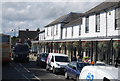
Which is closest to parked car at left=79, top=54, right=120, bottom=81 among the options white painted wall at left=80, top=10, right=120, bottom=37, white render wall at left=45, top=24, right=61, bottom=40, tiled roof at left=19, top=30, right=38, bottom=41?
white painted wall at left=80, top=10, right=120, bottom=37

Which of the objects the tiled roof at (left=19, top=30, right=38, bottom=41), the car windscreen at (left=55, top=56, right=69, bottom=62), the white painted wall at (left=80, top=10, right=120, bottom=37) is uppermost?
the tiled roof at (left=19, top=30, right=38, bottom=41)

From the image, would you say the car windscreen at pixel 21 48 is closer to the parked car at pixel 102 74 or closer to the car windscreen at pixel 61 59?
the car windscreen at pixel 61 59

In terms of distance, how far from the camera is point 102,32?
2556 centimetres

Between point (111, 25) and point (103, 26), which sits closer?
point (111, 25)

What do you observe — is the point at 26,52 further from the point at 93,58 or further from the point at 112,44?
the point at 112,44

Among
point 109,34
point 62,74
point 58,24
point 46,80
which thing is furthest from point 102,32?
point 58,24

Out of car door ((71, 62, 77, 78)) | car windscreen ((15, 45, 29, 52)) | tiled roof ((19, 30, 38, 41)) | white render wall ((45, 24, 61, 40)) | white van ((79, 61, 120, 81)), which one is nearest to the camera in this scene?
white van ((79, 61, 120, 81))

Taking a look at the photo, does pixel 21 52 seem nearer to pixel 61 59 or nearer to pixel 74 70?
pixel 61 59

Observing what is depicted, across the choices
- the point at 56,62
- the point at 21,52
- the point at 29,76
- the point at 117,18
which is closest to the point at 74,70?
the point at 29,76

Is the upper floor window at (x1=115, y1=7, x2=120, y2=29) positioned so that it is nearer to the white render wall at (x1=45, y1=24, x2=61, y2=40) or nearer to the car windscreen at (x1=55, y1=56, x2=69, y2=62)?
the car windscreen at (x1=55, y1=56, x2=69, y2=62)

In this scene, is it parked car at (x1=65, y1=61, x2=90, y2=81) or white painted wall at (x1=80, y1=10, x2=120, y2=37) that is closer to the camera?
parked car at (x1=65, y1=61, x2=90, y2=81)

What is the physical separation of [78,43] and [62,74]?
916 centimetres

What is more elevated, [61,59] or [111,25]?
[111,25]

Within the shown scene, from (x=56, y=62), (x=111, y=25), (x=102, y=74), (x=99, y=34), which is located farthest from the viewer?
(x=99, y=34)
